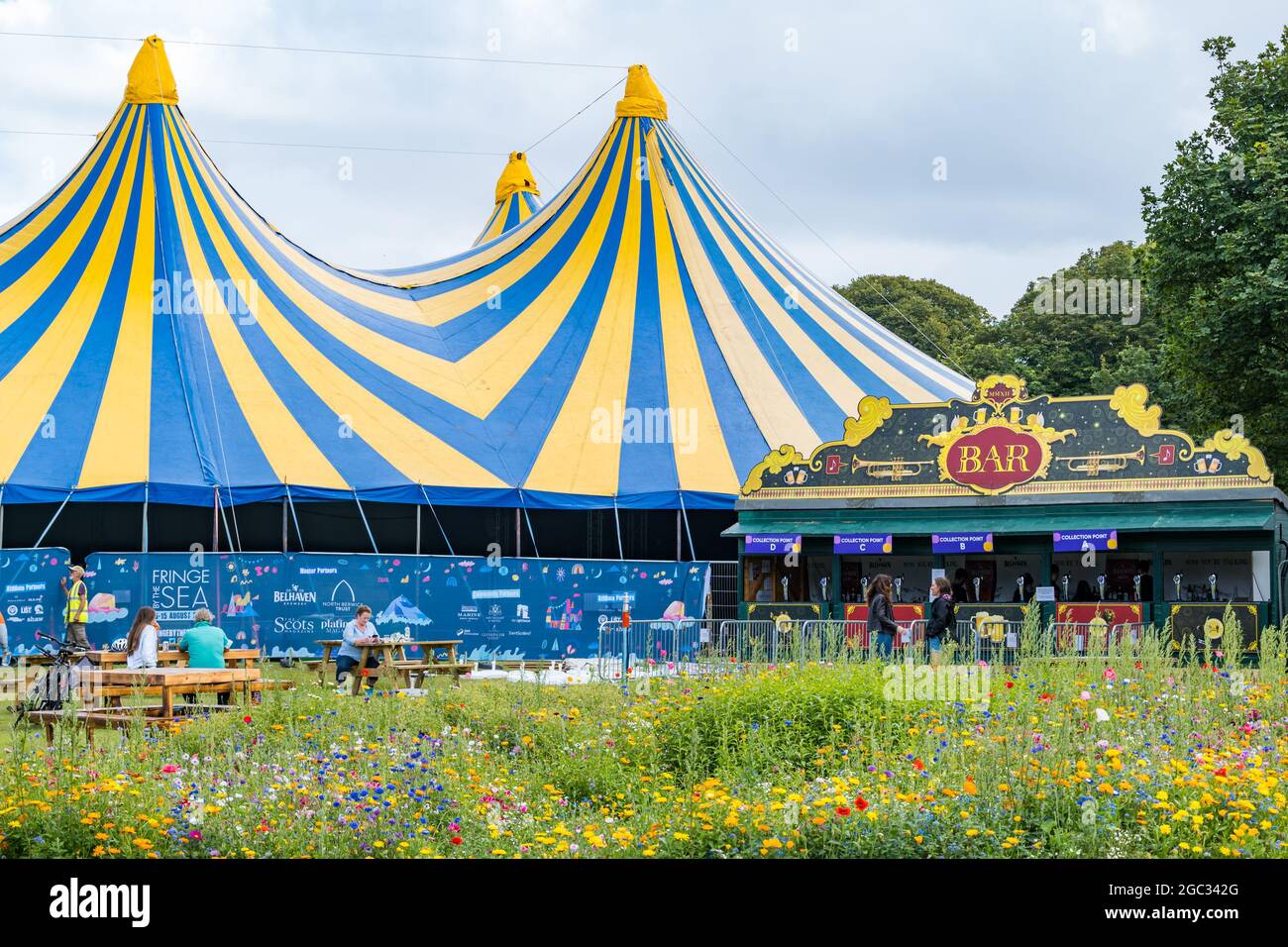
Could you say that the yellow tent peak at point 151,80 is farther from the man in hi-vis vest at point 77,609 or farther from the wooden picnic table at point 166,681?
the wooden picnic table at point 166,681

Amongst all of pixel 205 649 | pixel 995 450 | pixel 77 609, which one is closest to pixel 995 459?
pixel 995 450

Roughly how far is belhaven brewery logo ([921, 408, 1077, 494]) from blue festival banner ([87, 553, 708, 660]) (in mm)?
3287

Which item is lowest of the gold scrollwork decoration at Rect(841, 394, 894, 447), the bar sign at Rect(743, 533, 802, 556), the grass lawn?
the grass lawn

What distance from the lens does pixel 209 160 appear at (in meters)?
21.7

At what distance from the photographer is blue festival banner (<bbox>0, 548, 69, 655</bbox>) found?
50.8 feet

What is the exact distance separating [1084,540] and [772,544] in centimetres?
364

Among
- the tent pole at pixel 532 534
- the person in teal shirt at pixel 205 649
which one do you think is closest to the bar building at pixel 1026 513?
the tent pole at pixel 532 534

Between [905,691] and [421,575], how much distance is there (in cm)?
960

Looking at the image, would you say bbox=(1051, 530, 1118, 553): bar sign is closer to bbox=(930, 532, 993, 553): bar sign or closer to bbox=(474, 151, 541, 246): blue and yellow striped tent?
bbox=(930, 532, 993, 553): bar sign

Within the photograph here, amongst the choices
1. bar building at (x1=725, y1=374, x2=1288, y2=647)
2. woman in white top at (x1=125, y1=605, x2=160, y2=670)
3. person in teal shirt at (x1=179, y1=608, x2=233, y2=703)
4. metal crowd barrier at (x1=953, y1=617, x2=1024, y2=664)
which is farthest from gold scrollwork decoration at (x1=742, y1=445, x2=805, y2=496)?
woman in white top at (x1=125, y1=605, x2=160, y2=670)

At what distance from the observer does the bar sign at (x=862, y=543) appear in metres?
17.6

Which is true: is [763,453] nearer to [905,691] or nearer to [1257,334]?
[1257,334]
